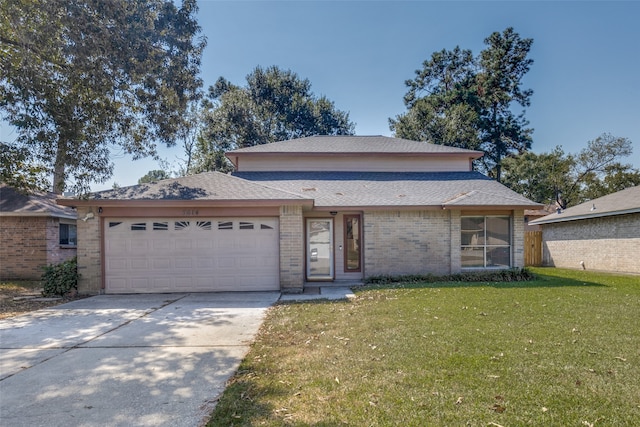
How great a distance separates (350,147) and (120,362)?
42.9 ft

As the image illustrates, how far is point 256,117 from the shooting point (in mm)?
27219

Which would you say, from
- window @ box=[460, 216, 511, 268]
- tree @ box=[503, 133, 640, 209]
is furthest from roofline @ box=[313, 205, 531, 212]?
tree @ box=[503, 133, 640, 209]

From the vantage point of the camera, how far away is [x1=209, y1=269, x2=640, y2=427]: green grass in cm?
315

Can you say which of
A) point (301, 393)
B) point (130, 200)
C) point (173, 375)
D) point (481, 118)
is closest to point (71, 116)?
point (130, 200)

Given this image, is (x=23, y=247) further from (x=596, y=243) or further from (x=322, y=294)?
(x=596, y=243)

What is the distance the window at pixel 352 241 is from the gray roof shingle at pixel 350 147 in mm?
4250

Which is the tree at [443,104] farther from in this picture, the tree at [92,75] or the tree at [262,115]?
the tree at [92,75]

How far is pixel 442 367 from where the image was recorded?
4.18 metres

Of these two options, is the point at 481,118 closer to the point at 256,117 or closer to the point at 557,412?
the point at 256,117

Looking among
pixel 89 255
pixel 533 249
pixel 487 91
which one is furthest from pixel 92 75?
pixel 487 91

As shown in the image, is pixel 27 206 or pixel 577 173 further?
pixel 577 173

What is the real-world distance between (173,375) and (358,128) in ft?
97.1

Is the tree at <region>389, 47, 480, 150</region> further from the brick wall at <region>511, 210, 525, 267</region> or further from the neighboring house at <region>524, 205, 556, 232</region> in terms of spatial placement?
the brick wall at <region>511, 210, 525, 267</region>

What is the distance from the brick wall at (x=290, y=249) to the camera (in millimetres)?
10156
